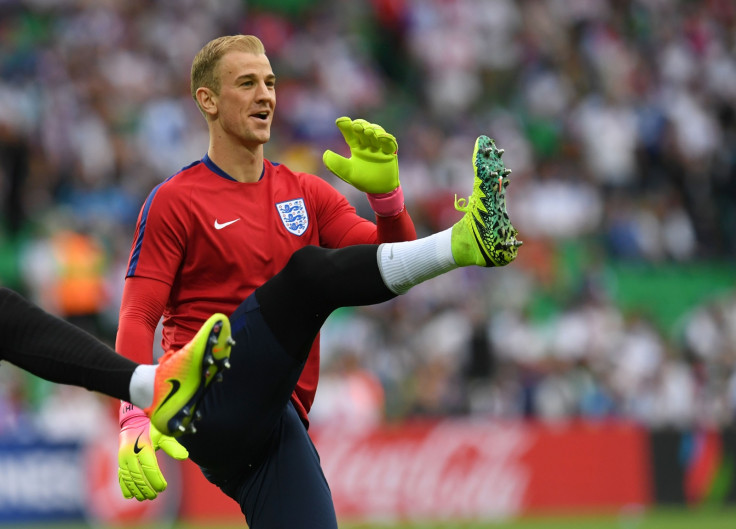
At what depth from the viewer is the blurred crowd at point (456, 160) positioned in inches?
509

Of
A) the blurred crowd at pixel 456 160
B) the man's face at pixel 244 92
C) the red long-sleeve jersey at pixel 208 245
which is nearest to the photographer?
the red long-sleeve jersey at pixel 208 245

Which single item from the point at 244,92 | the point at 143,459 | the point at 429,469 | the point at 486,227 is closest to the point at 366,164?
the point at 244,92

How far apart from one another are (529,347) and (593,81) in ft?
17.0

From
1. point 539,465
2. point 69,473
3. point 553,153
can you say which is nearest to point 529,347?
point 539,465

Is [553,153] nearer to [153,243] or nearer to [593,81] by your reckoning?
[593,81]

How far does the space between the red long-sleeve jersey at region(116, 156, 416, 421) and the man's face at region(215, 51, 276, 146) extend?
22 centimetres

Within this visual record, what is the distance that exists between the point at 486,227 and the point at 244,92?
130 cm

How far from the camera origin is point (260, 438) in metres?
4.98

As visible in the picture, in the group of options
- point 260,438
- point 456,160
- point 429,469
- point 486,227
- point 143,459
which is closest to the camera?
point 486,227

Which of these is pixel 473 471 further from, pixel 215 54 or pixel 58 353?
pixel 58 353

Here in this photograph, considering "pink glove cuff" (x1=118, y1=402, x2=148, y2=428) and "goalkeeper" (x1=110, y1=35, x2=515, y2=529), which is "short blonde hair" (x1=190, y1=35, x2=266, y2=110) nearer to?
"goalkeeper" (x1=110, y1=35, x2=515, y2=529)

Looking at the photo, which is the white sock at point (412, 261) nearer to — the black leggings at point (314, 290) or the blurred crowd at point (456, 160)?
the black leggings at point (314, 290)

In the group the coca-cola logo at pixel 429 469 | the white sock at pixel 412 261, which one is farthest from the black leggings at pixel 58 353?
the coca-cola logo at pixel 429 469

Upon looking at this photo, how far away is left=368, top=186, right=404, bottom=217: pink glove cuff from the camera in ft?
17.2
